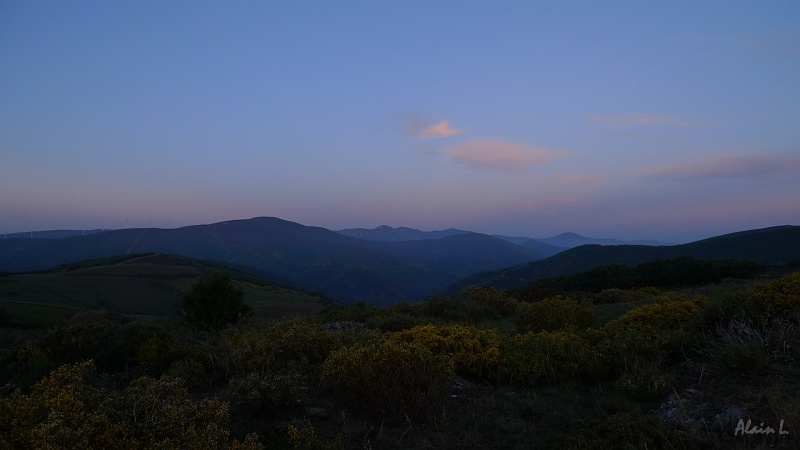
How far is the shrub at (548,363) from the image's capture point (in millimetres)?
6199

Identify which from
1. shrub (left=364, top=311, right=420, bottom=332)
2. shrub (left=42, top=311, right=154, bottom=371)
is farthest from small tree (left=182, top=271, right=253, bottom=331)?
shrub (left=42, top=311, right=154, bottom=371)

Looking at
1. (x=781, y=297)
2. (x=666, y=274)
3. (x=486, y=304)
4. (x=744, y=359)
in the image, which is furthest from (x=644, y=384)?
(x=666, y=274)

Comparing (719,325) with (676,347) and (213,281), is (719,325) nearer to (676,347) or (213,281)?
(676,347)

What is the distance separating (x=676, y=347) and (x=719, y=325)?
947 mm

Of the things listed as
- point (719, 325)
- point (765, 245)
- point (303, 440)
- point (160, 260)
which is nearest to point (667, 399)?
point (719, 325)

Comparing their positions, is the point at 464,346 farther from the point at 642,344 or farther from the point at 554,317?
the point at 554,317

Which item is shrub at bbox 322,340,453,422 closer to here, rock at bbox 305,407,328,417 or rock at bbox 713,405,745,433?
rock at bbox 305,407,328,417

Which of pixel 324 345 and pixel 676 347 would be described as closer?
pixel 676 347

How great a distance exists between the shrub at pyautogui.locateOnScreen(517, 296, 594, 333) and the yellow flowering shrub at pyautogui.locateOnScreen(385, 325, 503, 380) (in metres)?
3.37

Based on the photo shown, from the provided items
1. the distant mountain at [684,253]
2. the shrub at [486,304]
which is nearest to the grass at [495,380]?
the shrub at [486,304]

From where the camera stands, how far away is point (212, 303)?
63.8ft

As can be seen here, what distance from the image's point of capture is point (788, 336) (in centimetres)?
578

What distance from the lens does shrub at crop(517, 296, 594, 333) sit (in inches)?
415

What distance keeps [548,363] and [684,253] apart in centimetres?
8640
